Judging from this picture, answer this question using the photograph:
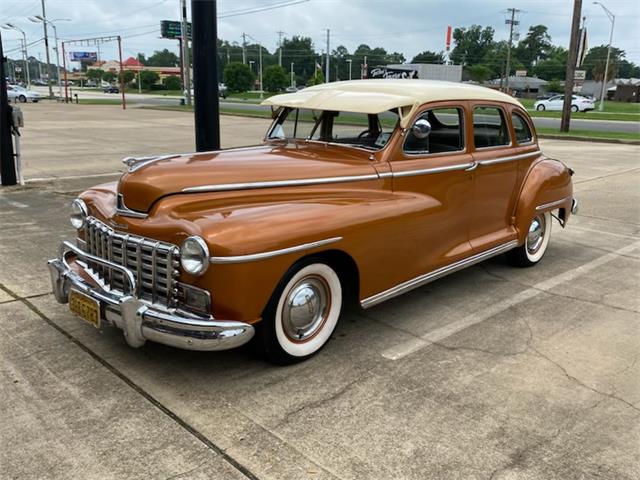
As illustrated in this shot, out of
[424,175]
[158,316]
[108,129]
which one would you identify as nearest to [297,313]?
[158,316]

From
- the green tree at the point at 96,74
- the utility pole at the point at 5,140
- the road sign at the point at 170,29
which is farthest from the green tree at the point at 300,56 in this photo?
the utility pole at the point at 5,140

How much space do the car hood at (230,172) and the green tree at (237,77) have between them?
232 ft

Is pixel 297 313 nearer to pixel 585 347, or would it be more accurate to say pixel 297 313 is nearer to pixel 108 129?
pixel 585 347

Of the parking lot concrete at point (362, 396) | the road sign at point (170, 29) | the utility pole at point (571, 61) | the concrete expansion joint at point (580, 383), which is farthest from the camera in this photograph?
the road sign at point (170, 29)

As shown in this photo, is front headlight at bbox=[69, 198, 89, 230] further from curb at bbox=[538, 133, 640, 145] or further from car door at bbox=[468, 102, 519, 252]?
curb at bbox=[538, 133, 640, 145]

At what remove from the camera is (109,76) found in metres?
123

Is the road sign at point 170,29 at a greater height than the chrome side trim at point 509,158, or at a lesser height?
greater

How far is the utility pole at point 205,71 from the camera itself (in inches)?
240

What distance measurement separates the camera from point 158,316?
3.03m

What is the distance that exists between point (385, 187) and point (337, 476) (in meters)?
2.07

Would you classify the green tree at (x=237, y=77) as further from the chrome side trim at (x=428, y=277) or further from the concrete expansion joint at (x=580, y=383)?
the concrete expansion joint at (x=580, y=383)

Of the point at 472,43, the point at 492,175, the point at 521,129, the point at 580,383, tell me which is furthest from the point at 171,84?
the point at 580,383

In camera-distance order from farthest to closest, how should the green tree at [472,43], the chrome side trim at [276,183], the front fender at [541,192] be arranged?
the green tree at [472,43] → the front fender at [541,192] → the chrome side trim at [276,183]

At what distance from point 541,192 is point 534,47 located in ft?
457
